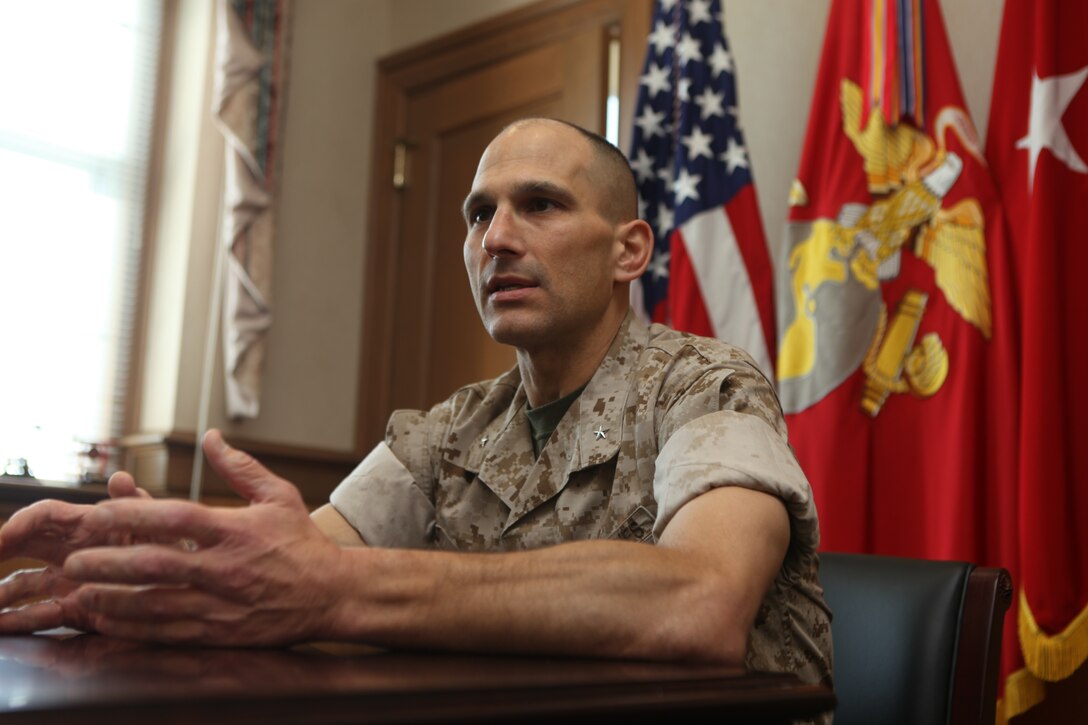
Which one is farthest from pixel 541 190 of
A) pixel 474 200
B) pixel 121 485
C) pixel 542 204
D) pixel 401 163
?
pixel 401 163

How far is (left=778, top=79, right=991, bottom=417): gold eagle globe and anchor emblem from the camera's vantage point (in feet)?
8.08

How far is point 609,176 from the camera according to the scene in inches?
68.7

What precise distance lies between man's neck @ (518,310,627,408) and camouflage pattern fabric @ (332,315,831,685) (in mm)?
36

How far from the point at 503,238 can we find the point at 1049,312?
4.24ft

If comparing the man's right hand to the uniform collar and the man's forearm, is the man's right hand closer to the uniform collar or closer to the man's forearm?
the man's forearm

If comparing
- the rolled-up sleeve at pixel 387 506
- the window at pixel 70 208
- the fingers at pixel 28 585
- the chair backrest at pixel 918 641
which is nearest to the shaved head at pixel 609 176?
the rolled-up sleeve at pixel 387 506

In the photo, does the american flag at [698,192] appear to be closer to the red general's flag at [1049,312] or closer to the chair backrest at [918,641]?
the red general's flag at [1049,312]

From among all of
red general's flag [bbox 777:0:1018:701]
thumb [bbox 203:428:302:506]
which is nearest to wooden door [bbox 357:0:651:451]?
red general's flag [bbox 777:0:1018:701]

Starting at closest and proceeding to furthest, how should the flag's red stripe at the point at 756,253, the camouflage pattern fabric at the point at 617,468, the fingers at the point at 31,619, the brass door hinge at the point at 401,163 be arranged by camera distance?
the fingers at the point at 31,619, the camouflage pattern fabric at the point at 617,468, the flag's red stripe at the point at 756,253, the brass door hinge at the point at 401,163

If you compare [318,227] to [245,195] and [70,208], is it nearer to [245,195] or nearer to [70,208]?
[245,195]

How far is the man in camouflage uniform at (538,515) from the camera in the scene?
83 centimetres

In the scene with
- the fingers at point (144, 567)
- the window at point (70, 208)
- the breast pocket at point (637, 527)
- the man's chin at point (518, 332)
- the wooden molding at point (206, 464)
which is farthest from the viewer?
the wooden molding at point (206, 464)

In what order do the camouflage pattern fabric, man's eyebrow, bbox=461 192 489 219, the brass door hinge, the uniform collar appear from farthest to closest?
the brass door hinge
man's eyebrow, bbox=461 192 489 219
the uniform collar
the camouflage pattern fabric

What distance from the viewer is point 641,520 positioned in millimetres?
1363
